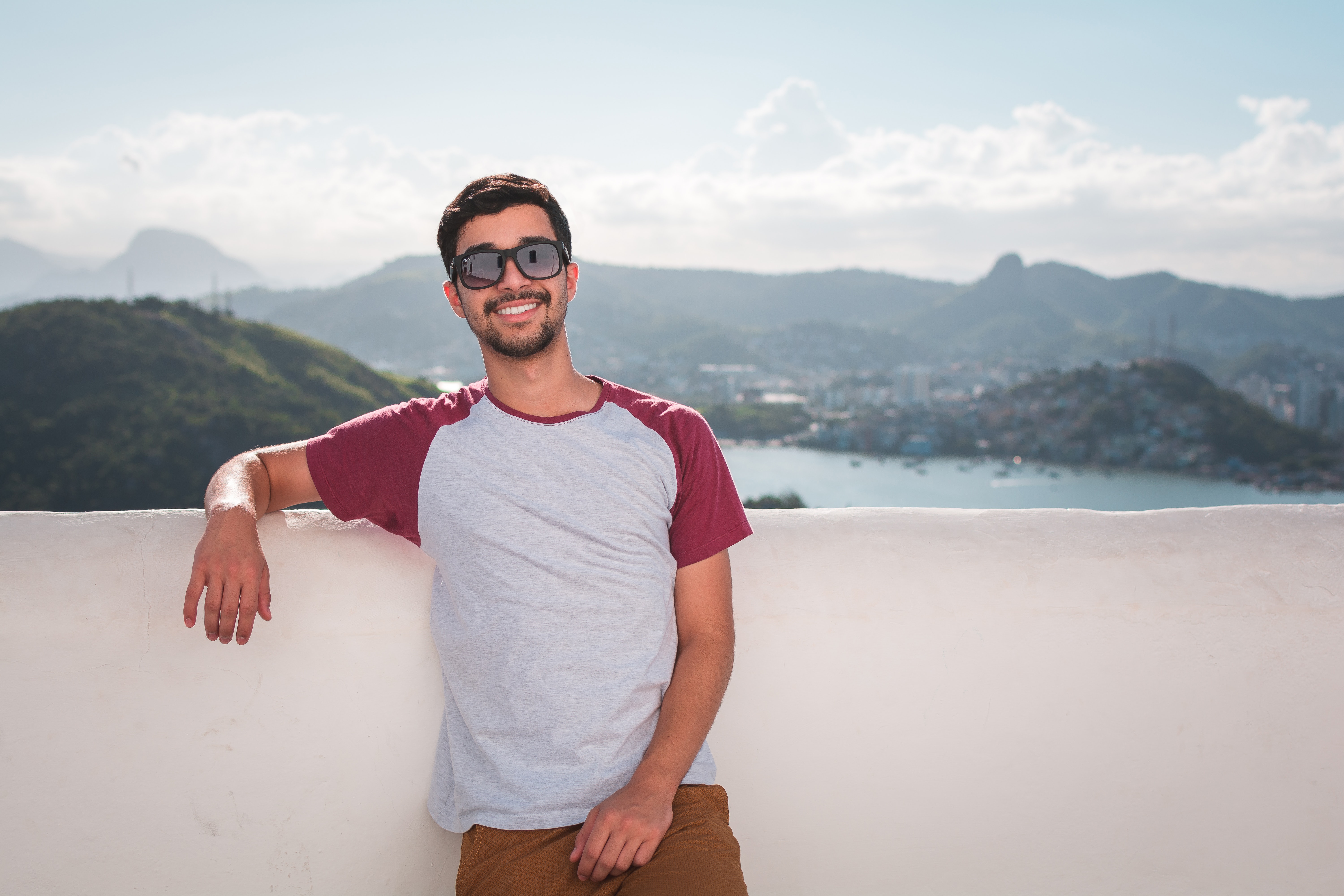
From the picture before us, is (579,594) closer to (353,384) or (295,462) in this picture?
(295,462)

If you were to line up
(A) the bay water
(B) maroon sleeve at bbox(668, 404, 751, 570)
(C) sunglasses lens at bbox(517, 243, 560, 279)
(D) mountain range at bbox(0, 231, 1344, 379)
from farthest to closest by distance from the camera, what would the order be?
(D) mountain range at bbox(0, 231, 1344, 379)
(A) the bay water
(C) sunglasses lens at bbox(517, 243, 560, 279)
(B) maroon sleeve at bbox(668, 404, 751, 570)

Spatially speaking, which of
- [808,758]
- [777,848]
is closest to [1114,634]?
[808,758]

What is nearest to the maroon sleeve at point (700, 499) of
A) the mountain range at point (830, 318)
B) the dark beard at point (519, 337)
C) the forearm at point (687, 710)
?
the forearm at point (687, 710)

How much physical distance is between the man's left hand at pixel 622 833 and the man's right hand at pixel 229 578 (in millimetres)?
573

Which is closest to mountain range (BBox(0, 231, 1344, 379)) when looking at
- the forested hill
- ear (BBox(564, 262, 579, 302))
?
the forested hill

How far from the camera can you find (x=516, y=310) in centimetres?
142

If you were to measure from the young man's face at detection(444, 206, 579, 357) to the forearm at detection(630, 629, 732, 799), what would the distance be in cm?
56

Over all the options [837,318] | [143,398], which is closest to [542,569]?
[143,398]

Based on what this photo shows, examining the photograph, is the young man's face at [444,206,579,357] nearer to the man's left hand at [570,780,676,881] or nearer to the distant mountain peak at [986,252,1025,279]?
the man's left hand at [570,780,676,881]

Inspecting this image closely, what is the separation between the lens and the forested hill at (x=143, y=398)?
113ft

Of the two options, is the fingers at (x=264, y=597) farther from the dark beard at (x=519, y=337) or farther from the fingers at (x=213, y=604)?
the dark beard at (x=519, y=337)

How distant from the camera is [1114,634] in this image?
5.03 feet

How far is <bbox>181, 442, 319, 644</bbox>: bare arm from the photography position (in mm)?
1226

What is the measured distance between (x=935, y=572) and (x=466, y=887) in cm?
94
